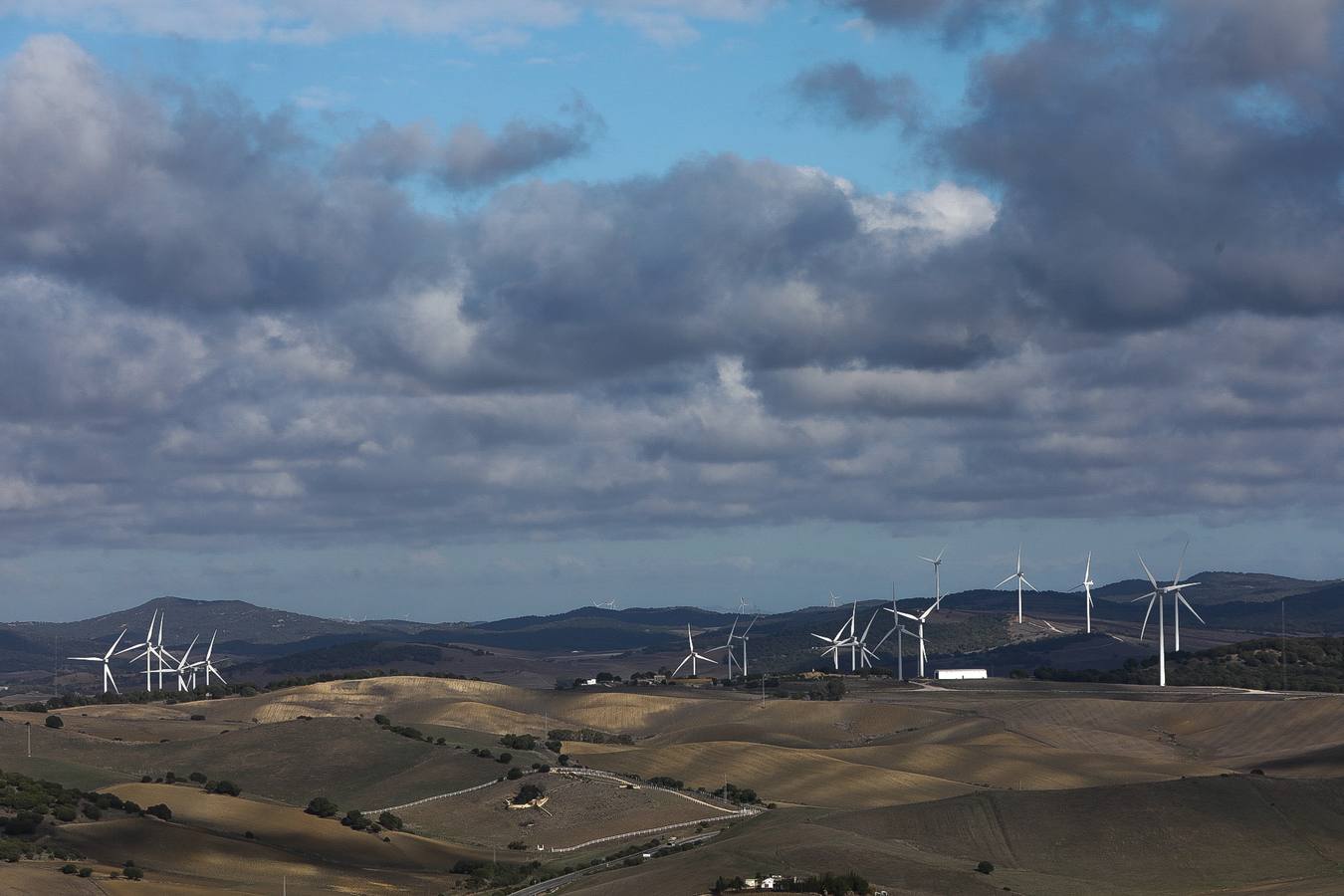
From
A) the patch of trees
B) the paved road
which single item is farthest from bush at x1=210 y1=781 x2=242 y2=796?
the paved road

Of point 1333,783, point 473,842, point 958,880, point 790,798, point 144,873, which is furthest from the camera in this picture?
point 790,798

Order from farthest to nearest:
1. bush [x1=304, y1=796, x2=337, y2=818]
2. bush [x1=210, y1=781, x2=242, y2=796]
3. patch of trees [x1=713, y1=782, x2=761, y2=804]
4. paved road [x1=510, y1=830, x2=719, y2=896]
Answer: patch of trees [x1=713, y1=782, x2=761, y2=804] → bush [x1=210, y1=781, x2=242, y2=796] → bush [x1=304, y1=796, x2=337, y2=818] → paved road [x1=510, y1=830, x2=719, y2=896]

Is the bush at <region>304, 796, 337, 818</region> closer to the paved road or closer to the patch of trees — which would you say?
the paved road

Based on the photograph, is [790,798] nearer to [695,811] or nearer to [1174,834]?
[695,811]

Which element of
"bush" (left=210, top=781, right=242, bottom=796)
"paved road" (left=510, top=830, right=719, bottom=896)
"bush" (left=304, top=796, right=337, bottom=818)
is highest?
"bush" (left=210, top=781, right=242, bottom=796)

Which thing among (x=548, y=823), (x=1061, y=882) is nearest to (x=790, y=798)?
(x=548, y=823)

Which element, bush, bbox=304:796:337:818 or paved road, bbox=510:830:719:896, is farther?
bush, bbox=304:796:337:818

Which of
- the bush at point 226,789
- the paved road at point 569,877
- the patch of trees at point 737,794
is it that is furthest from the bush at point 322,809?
the patch of trees at point 737,794

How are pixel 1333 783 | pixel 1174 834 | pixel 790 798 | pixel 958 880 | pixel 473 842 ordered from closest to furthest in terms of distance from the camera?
pixel 958 880 → pixel 1174 834 → pixel 1333 783 → pixel 473 842 → pixel 790 798

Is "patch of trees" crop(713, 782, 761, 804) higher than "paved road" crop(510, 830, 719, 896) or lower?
higher
